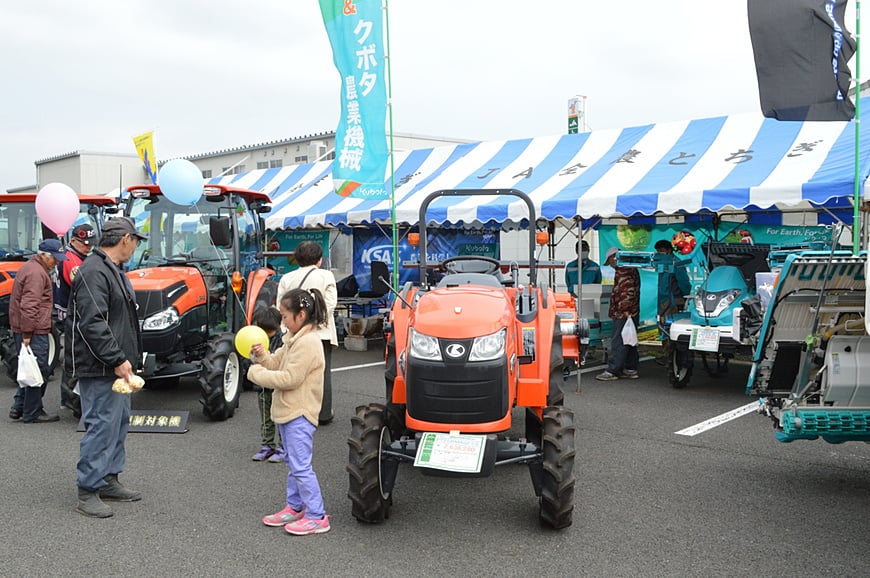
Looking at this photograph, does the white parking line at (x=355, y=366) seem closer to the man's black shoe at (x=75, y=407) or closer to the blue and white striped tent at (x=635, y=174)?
the blue and white striped tent at (x=635, y=174)

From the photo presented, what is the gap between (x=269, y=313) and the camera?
5.39m

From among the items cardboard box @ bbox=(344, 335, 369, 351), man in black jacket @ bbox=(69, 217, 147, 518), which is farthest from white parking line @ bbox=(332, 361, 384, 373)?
man in black jacket @ bbox=(69, 217, 147, 518)

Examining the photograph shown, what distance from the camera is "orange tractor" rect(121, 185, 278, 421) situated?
6.89m

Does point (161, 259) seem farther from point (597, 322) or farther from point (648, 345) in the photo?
point (648, 345)

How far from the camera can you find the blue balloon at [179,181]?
6887 mm

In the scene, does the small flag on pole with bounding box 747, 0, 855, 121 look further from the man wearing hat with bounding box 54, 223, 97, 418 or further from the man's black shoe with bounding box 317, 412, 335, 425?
the man wearing hat with bounding box 54, 223, 97, 418

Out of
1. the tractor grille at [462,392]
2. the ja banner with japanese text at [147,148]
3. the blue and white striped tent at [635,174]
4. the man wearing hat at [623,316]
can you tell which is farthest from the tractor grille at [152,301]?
the ja banner with japanese text at [147,148]

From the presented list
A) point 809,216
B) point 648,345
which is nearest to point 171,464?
point 648,345

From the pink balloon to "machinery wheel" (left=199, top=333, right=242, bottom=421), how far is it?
1.73 metres

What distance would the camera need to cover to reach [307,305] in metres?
4.12

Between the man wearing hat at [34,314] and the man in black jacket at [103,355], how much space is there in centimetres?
276

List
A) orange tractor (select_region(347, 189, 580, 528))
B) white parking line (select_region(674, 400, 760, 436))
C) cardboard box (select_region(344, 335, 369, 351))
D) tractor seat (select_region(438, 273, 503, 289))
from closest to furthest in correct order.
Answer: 1. orange tractor (select_region(347, 189, 580, 528))
2. tractor seat (select_region(438, 273, 503, 289))
3. white parking line (select_region(674, 400, 760, 436))
4. cardboard box (select_region(344, 335, 369, 351))

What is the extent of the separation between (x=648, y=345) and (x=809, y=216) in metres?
2.99

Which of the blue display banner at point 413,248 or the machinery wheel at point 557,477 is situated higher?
the blue display banner at point 413,248
